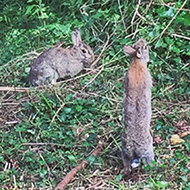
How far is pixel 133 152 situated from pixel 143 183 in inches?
12.1

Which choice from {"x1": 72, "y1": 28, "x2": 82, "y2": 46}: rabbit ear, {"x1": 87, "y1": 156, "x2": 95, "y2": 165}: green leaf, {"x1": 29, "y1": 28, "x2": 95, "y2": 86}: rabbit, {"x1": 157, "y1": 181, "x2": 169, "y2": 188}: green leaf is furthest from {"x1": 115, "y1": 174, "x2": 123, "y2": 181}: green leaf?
{"x1": 72, "y1": 28, "x2": 82, "y2": 46}: rabbit ear

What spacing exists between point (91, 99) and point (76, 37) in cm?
121

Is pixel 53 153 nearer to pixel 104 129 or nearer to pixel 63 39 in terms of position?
pixel 104 129

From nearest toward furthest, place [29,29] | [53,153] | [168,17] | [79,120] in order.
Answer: [53,153]
[79,120]
[168,17]
[29,29]

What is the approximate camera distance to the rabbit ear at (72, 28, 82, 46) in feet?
20.4

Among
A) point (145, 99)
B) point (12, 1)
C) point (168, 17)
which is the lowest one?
point (12, 1)

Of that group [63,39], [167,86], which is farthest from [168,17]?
[63,39]

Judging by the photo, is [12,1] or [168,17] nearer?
[168,17]

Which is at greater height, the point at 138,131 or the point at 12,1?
the point at 138,131

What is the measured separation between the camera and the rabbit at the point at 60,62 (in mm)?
5961

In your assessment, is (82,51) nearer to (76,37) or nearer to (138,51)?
(76,37)

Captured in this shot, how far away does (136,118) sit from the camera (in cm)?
390

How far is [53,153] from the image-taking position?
180 inches

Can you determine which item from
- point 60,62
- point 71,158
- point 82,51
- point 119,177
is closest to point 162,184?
point 119,177
